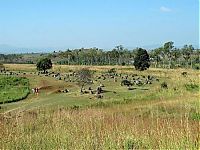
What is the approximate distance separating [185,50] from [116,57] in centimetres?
2855

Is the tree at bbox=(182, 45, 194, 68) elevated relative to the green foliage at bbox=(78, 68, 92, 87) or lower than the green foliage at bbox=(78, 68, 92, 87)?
elevated

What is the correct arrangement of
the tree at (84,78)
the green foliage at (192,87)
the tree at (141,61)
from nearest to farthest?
the green foliage at (192,87) < the tree at (84,78) < the tree at (141,61)

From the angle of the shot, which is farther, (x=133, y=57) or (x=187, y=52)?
(x=133, y=57)

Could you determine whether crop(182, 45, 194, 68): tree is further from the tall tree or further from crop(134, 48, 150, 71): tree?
crop(134, 48, 150, 71): tree

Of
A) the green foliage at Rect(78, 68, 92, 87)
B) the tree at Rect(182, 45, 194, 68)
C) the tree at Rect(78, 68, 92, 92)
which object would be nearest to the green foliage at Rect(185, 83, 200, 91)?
the tree at Rect(78, 68, 92, 92)

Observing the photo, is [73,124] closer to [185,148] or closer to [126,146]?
[126,146]

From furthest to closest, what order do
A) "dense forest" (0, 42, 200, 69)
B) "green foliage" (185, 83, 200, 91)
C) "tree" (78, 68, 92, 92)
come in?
"dense forest" (0, 42, 200, 69) < "tree" (78, 68, 92, 92) < "green foliage" (185, 83, 200, 91)

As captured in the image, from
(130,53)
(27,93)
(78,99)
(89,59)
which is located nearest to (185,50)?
(130,53)

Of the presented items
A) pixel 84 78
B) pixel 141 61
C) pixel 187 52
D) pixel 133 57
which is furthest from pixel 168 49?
pixel 84 78

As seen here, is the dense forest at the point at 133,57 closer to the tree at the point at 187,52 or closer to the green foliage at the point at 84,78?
the tree at the point at 187,52

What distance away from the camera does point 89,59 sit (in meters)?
132

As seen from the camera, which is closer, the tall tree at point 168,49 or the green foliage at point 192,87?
the green foliage at point 192,87

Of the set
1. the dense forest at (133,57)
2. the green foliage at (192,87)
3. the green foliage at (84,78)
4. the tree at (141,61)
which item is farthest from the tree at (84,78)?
the dense forest at (133,57)

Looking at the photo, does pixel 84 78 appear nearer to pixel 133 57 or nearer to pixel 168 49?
pixel 168 49
